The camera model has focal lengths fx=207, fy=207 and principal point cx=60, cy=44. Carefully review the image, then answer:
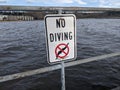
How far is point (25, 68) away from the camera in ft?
25.3

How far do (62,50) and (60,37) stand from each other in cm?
19

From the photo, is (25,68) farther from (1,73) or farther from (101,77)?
(101,77)

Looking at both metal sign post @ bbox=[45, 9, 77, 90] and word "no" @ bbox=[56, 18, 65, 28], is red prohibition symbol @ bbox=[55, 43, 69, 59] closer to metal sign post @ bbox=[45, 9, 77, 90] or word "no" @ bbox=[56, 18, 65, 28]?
metal sign post @ bbox=[45, 9, 77, 90]

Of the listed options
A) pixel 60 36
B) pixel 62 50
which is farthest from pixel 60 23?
pixel 62 50

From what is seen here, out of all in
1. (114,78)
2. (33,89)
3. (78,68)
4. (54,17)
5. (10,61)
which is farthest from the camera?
(10,61)

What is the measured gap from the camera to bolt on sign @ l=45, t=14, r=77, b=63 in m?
2.57

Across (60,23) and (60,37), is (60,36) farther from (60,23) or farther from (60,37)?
(60,23)

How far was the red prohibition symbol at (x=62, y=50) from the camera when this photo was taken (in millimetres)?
2686

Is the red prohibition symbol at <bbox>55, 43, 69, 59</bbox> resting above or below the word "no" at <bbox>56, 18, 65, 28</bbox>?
below

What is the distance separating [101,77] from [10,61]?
445 centimetres

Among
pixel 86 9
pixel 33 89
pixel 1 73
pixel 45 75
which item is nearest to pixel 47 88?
pixel 33 89

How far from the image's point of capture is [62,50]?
8.93 ft

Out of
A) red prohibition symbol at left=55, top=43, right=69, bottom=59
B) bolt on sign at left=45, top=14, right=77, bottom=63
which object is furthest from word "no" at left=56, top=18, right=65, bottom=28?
red prohibition symbol at left=55, top=43, right=69, bottom=59

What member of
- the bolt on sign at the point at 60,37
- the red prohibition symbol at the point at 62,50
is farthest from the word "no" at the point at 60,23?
the red prohibition symbol at the point at 62,50
